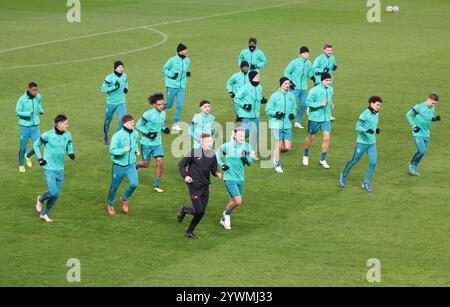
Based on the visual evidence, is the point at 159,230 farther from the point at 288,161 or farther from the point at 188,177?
the point at 288,161

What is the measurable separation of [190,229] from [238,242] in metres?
1.04

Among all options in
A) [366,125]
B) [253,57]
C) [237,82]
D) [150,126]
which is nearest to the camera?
[150,126]

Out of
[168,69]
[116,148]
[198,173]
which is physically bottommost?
[198,173]

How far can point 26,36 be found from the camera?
4516 centimetres

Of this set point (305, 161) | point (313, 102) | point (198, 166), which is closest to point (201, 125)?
point (313, 102)

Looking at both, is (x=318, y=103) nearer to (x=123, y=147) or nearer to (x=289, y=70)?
(x=289, y=70)

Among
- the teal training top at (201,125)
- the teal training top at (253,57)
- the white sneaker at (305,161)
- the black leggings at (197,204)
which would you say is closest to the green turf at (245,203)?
the white sneaker at (305,161)

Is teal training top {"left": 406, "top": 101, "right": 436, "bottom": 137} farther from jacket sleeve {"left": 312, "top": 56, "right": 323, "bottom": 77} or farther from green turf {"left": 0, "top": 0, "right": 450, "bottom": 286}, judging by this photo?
jacket sleeve {"left": 312, "top": 56, "right": 323, "bottom": 77}

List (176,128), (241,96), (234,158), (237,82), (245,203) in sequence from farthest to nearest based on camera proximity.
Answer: (176,128)
(237,82)
(241,96)
(245,203)
(234,158)

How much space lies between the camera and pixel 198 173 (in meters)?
20.0

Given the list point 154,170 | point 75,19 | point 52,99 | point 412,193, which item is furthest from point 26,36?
point 412,193

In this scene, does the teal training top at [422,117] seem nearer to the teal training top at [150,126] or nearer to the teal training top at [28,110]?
the teal training top at [150,126]

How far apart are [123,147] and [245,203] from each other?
3264 mm

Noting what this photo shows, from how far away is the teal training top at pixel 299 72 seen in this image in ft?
96.9
